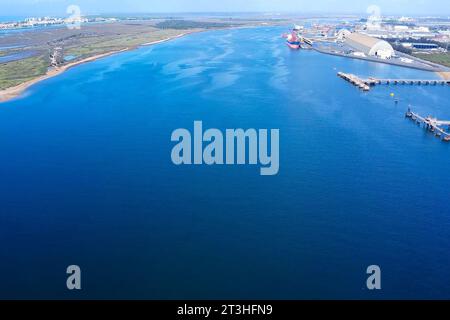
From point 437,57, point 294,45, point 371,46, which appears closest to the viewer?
point 437,57

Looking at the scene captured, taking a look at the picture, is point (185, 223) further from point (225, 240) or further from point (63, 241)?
point (63, 241)

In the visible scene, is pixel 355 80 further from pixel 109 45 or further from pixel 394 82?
pixel 109 45

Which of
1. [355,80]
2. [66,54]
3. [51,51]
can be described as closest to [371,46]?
[355,80]

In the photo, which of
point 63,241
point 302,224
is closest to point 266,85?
point 302,224

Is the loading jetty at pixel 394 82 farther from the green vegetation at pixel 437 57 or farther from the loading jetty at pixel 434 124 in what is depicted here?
the green vegetation at pixel 437 57

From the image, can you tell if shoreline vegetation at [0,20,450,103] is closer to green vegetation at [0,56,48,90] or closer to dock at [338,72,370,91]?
green vegetation at [0,56,48,90]
